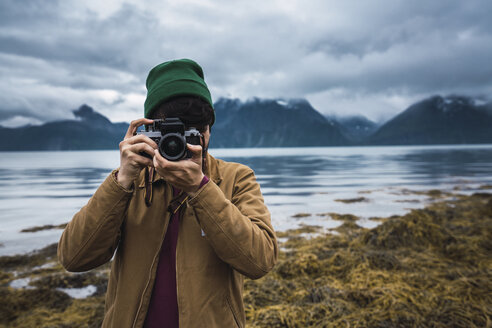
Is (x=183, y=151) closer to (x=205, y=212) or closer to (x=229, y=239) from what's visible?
(x=205, y=212)

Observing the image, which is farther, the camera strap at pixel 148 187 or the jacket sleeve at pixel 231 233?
the camera strap at pixel 148 187

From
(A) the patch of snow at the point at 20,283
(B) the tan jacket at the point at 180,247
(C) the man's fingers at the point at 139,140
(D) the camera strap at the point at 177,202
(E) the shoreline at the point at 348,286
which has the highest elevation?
(C) the man's fingers at the point at 139,140

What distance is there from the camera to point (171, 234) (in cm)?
161

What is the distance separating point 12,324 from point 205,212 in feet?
15.2

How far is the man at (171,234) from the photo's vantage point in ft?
4.68

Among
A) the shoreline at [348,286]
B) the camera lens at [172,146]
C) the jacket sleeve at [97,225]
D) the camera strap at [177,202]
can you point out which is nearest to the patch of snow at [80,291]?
the shoreline at [348,286]

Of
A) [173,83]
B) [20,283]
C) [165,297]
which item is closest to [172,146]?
[173,83]

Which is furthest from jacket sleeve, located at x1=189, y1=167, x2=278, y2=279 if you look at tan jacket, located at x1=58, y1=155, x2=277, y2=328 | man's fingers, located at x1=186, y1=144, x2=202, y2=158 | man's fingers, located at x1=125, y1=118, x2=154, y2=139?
man's fingers, located at x1=125, y1=118, x2=154, y2=139

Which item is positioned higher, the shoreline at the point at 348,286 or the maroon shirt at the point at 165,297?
the maroon shirt at the point at 165,297

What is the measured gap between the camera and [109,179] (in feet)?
4.83

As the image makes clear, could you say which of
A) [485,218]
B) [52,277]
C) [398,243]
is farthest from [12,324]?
[485,218]

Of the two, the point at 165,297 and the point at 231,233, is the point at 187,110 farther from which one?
the point at 165,297

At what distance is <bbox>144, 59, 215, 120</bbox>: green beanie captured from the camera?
1598 millimetres

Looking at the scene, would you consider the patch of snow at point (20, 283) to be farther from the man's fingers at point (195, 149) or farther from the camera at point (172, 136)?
the man's fingers at point (195, 149)
